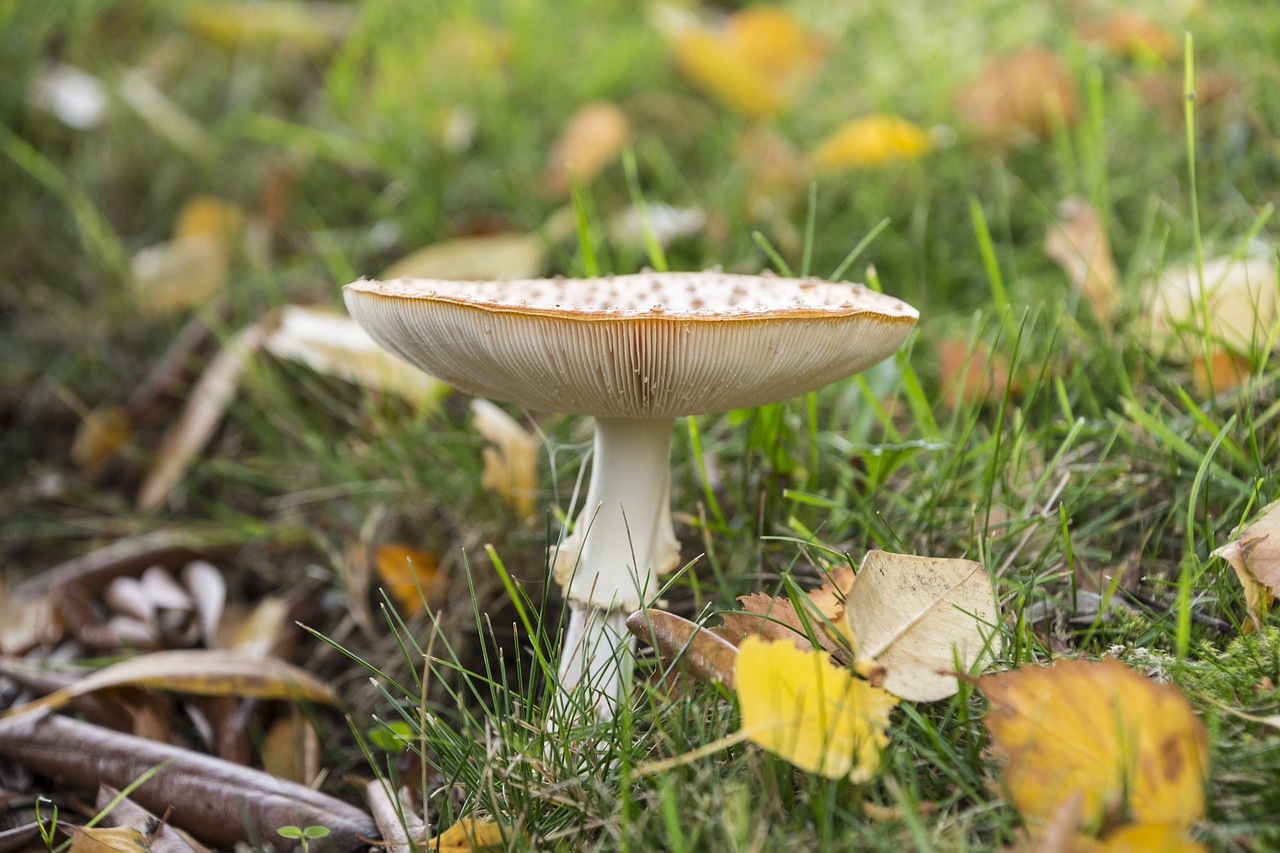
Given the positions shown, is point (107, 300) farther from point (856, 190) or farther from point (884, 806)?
point (884, 806)

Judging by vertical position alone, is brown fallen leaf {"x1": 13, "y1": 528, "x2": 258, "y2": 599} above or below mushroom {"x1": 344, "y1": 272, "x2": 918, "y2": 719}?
below

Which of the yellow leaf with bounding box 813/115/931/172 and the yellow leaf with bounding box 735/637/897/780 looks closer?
the yellow leaf with bounding box 735/637/897/780

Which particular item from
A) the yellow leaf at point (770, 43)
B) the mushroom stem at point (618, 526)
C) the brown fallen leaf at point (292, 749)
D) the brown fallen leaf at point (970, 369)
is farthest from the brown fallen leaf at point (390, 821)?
the yellow leaf at point (770, 43)

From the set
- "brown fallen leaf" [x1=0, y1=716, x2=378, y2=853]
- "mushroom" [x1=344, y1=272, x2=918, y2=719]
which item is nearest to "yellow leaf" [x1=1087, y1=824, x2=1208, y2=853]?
"mushroom" [x1=344, y1=272, x2=918, y2=719]

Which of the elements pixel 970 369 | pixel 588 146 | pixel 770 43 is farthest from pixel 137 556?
pixel 770 43

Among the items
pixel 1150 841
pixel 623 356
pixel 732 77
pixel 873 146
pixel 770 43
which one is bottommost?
pixel 1150 841

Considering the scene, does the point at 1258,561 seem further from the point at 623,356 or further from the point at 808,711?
the point at 623,356

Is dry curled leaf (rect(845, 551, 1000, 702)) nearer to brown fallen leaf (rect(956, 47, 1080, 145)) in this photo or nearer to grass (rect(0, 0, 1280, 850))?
grass (rect(0, 0, 1280, 850))
